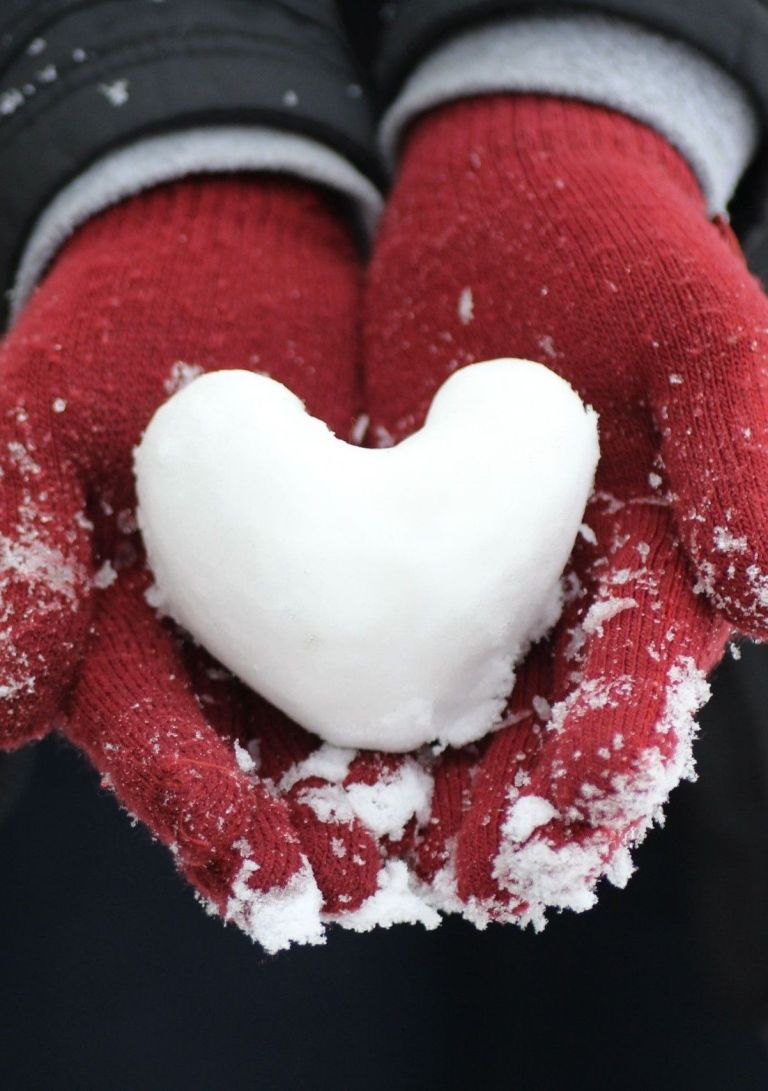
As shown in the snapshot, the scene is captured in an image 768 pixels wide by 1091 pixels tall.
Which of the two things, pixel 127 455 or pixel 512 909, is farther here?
pixel 127 455

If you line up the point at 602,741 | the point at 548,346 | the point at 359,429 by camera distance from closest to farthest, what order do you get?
the point at 602,741 < the point at 548,346 < the point at 359,429

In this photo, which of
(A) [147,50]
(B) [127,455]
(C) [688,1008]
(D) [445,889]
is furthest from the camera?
(C) [688,1008]

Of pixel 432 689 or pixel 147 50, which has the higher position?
pixel 147 50

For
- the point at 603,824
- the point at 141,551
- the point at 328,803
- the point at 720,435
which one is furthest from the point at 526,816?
the point at 141,551

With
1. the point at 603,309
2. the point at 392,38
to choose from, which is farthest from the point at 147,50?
the point at 603,309

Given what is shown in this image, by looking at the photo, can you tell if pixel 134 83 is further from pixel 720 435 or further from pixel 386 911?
pixel 386 911

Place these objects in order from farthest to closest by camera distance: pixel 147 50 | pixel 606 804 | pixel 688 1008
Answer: pixel 688 1008 < pixel 147 50 < pixel 606 804

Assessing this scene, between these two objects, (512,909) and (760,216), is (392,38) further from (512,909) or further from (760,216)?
(512,909)

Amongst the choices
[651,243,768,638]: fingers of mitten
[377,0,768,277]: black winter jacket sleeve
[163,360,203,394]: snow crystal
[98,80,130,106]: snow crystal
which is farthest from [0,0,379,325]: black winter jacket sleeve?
[651,243,768,638]: fingers of mitten
